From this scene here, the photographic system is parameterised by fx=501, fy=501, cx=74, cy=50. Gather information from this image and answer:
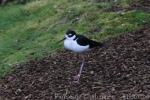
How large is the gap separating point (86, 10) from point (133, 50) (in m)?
3.71

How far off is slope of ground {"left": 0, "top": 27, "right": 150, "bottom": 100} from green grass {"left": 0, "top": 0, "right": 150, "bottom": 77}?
54 centimetres

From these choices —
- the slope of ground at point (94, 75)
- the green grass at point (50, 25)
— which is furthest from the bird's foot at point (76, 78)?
the green grass at point (50, 25)

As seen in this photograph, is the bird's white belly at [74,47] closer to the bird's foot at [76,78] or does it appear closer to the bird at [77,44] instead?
the bird at [77,44]

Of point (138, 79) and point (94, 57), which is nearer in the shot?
point (138, 79)

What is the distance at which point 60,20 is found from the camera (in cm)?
1319

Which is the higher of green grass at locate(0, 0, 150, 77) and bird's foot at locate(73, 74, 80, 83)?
bird's foot at locate(73, 74, 80, 83)

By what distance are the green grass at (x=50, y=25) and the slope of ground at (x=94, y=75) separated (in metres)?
0.54

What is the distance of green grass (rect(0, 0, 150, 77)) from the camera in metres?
11.1

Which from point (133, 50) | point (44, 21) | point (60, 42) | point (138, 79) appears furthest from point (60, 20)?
point (138, 79)

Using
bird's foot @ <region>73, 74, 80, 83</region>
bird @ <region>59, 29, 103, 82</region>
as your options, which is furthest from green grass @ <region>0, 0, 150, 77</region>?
bird @ <region>59, 29, 103, 82</region>

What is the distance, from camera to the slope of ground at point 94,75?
809 cm

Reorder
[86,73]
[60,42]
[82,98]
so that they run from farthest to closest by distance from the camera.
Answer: [60,42]
[86,73]
[82,98]

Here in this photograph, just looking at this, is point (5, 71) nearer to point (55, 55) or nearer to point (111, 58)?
point (55, 55)

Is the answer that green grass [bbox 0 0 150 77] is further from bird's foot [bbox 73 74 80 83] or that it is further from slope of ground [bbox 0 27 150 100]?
bird's foot [bbox 73 74 80 83]
